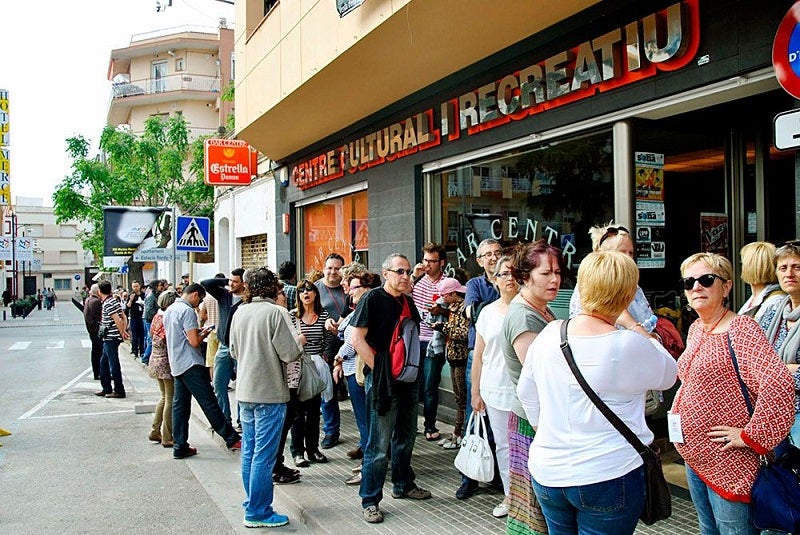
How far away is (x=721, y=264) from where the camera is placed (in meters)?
3.41

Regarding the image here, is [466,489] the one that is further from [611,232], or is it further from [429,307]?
[611,232]

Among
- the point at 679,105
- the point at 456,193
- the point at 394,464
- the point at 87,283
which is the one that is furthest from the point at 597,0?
the point at 87,283

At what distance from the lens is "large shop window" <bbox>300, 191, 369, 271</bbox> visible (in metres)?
11.9

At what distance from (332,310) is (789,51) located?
483 cm

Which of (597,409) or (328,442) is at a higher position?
(597,409)

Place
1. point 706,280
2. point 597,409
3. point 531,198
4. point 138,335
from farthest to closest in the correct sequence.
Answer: point 138,335 → point 531,198 → point 706,280 → point 597,409

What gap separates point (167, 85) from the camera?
4853cm

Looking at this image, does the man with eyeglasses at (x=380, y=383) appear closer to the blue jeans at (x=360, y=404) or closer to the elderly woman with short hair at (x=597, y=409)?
the blue jeans at (x=360, y=404)

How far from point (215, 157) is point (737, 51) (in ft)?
41.8

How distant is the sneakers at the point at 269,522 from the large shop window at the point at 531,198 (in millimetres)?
3098

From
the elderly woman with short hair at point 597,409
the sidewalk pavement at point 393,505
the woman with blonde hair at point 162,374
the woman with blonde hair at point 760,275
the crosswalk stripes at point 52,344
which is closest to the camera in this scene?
the elderly woman with short hair at point 597,409

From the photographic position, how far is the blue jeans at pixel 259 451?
17.1ft

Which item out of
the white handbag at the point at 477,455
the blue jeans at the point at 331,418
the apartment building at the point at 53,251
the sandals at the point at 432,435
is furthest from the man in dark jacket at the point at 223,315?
the apartment building at the point at 53,251

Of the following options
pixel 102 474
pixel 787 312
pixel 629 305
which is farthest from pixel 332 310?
pixel 787 312
